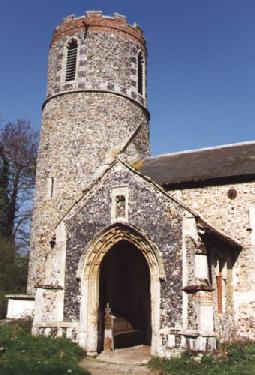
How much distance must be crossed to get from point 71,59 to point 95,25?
6.90 feet

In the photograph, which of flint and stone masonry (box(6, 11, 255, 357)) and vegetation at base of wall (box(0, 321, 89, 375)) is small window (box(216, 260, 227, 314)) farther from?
vegetation at base of wall (box(0, 321, 89, 375))

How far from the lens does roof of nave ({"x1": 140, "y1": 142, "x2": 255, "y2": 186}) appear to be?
1590 centimetres

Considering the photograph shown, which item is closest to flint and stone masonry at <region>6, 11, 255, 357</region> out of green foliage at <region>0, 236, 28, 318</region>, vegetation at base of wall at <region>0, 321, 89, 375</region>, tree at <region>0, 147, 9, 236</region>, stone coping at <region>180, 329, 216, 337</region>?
stone coping at <region>180, 329, 216, 337</region>

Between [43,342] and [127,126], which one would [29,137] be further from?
[43,342]

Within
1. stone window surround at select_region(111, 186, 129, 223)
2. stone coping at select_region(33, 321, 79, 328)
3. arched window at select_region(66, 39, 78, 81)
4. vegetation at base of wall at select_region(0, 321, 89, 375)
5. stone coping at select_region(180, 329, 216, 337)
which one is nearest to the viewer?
vegetation at base of wall at select_region(0, 321, 89, 375)

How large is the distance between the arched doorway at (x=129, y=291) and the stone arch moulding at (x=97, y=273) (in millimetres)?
1797

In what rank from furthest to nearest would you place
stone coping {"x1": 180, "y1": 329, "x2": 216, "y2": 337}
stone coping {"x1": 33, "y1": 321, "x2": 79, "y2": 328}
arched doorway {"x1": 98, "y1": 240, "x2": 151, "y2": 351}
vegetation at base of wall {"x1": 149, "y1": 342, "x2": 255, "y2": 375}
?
arched doorway {"x1": 98, "y1": 240, "x2": 151, "y2": 351}, stone coping {"x1": 33, "y1": 321, "x2": 79, "y2": 328}, stone coping {"x1": 180, "y1": 329, "x2": 216, "y2": 337}, vegetation at base of wall {"x1": 149, "y1": 342, "x2": 255, "y2": 375}

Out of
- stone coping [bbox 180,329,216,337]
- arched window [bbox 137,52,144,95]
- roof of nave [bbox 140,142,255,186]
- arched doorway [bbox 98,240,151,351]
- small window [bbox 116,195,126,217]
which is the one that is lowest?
stone coping [bbox 180,329,216,337]

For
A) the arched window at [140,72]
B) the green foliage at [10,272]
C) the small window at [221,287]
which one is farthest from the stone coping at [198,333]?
the arched window at [140,72]

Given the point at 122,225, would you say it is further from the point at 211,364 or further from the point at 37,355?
the point at 211,364

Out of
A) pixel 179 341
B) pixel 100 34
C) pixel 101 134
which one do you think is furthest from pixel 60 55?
pixel 179 341

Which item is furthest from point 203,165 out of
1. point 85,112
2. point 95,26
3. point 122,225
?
point 95,26

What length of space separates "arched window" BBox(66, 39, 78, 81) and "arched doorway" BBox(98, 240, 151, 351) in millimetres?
9882

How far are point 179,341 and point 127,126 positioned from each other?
40.0 ft
